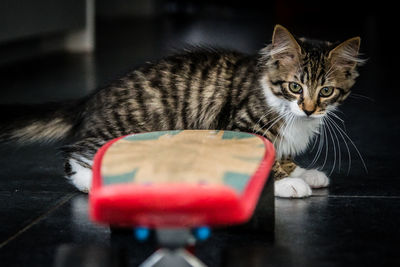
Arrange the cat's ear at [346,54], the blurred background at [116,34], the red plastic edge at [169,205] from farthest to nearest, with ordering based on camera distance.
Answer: the blurred background at [116,34]
the cat's ear at [346,54]
the red plastic edge at [169,205]

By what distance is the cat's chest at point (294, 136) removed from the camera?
2.38 meters

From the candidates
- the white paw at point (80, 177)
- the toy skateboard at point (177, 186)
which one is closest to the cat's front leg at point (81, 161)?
the white paw at point (80, 177)

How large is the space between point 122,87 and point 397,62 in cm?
357

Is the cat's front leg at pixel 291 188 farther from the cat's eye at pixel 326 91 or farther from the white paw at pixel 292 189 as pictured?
the cat's eye at pixel 326 91

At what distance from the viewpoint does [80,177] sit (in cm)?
237

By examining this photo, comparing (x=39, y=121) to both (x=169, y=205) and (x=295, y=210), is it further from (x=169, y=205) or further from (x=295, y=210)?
(x=169, y=205)

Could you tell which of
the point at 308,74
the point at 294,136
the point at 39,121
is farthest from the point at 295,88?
the point at 39,121

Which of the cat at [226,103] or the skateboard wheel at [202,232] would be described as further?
the cat at [226,103]

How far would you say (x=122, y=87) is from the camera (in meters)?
Result: 2.48

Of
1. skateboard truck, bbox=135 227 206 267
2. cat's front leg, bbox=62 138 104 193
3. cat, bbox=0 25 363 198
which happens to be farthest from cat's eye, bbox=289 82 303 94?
skateboard truck, bbox=135 227 206 267

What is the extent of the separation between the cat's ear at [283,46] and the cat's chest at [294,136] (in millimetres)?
233

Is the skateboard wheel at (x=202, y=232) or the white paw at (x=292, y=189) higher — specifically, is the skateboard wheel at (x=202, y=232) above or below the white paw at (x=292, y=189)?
above

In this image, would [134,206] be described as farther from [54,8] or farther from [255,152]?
[54,8]

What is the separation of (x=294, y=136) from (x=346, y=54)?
0.33 metres
